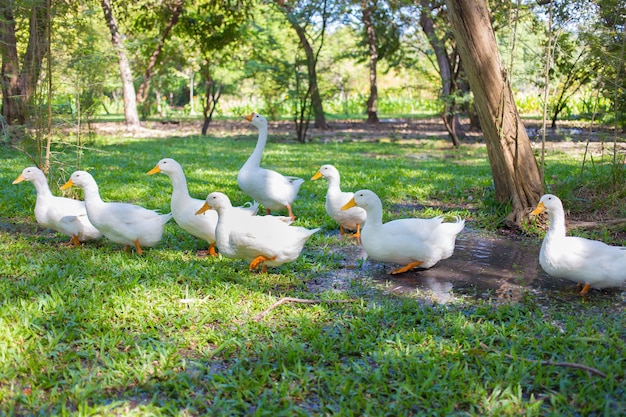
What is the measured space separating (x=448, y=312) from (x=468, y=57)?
3417mm

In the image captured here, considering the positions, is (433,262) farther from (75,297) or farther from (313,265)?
(75,297)

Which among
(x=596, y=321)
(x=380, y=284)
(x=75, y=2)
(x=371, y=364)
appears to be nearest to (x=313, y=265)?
(x=380, y=284)

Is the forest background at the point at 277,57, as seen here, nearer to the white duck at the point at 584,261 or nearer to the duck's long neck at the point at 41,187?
the duck's long neck at the point at 41,187

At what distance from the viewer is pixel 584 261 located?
13.7 feet

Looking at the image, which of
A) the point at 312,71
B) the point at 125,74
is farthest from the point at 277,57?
the point at 125,74

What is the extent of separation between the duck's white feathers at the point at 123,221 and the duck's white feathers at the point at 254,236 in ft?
2.39

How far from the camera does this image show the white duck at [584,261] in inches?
163

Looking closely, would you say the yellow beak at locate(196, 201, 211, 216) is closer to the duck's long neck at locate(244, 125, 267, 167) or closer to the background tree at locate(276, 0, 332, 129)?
the duck's long neck at locate(244, 125, 267, 167)

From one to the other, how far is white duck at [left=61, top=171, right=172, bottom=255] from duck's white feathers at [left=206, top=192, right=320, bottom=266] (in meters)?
0.73

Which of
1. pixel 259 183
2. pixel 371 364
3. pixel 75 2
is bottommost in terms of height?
pixel 371 364

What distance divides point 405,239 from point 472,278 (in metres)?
0.68

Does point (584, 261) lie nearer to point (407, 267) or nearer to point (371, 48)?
point (407, 267)

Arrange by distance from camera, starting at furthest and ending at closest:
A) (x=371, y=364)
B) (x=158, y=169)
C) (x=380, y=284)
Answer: (x=158, y=169), (x=380, y=284), (x=371, y=364)

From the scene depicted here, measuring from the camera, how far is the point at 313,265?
5.21 meters
